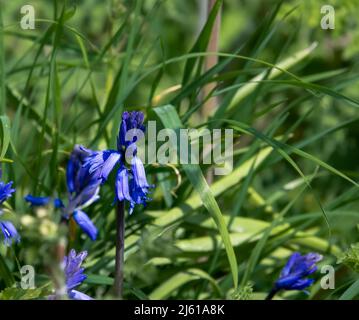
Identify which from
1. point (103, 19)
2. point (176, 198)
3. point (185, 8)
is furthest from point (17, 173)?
point (185, 8)

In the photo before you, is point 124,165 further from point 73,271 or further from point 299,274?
point 299,274

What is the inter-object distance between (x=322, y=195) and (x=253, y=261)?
2.00 meters

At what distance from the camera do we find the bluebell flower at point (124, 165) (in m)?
2.02

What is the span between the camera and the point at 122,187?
2.01 meters

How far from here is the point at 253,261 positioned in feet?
8.53

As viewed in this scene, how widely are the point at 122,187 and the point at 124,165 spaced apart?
7 centimetres

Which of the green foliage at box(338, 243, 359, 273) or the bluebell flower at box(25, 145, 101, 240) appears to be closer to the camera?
the bluebell flower at box(25, 145, 101, 240)

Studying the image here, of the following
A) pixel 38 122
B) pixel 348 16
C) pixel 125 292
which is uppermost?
pixel 348 16

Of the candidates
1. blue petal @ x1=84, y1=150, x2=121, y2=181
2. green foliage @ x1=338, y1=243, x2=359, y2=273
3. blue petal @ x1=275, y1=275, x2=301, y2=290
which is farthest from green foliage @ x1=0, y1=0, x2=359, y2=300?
blue petal @ x1=84, y1=150, x2=121, y2=181

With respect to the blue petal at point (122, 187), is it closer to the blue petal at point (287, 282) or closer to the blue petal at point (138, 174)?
the blue petal at point (138, 174)

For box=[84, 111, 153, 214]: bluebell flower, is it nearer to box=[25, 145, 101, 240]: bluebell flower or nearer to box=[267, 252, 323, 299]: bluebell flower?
box=[25, 145, 101, 240]: bluebell flower

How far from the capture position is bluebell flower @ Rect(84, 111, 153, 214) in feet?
6.61
